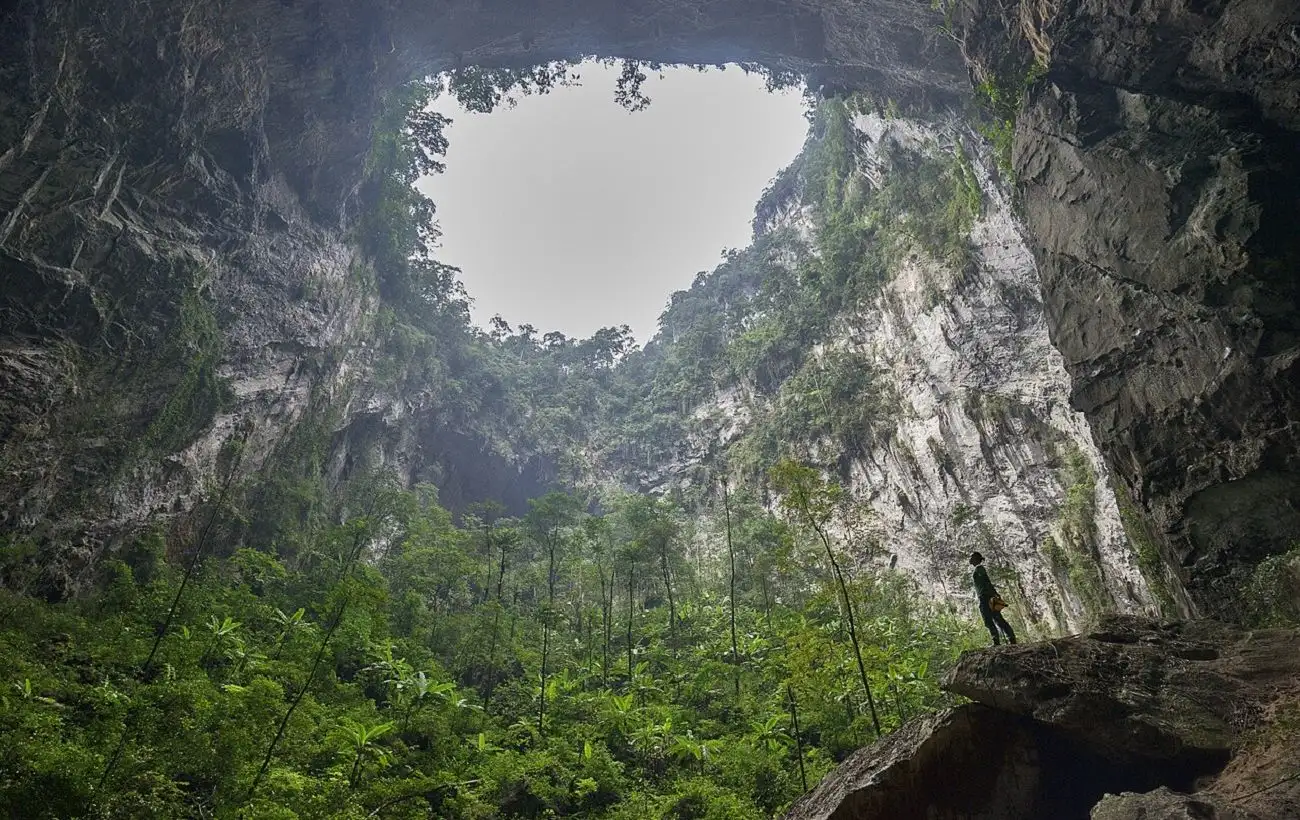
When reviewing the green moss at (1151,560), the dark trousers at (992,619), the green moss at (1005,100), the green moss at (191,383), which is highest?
the green moss at (1005,100)

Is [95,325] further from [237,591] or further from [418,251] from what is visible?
[418,251]

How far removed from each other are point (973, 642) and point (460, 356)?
26.2m

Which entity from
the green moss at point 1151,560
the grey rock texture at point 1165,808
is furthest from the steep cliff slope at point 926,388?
the grey rock texture at point 1165,808

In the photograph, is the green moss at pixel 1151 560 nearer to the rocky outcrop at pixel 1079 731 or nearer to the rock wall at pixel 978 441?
the rock wall at pixel 978 441

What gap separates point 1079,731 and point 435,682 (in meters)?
10.9

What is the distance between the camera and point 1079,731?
578 centimetres

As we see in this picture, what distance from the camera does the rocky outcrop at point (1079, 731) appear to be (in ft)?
17.5

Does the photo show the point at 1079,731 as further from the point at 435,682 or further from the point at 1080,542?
the point at 1080,542

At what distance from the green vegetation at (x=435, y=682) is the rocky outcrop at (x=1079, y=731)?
215 centimetres

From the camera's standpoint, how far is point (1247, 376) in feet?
27.8

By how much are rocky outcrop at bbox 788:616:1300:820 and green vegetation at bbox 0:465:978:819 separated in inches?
84.5

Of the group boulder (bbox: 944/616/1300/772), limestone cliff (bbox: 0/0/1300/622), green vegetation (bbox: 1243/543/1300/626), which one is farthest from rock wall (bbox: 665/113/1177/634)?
boulder (bbox: 944/616/1300/772)

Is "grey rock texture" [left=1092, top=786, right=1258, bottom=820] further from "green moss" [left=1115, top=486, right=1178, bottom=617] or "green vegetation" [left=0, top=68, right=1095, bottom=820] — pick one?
"green moss" [left=1115, top=486, right=1178, bottom=617]

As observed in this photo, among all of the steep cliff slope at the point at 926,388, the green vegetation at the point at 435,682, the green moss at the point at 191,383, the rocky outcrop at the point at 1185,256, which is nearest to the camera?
the green vegetation at the point at 435,682
